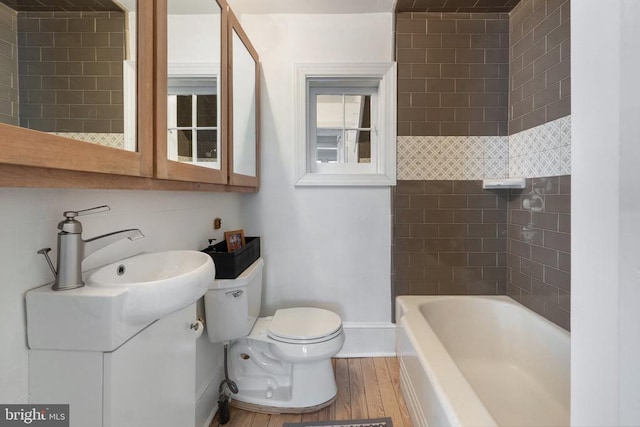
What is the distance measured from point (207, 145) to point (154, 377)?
927 millimetres

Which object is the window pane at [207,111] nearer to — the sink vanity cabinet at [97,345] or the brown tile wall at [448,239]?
the sink vanity cabinet at [97,345]

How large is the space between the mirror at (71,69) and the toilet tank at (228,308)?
0.89 metres

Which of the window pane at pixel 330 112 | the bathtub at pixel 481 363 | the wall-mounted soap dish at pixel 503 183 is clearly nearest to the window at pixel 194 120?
the window pane at pixel 330 112

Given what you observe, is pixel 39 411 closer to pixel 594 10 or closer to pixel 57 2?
pixel 57 2

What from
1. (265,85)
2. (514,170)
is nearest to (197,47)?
(265,85)

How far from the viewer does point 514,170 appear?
2.12 metres

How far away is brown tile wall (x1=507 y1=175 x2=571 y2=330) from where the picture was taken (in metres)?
1.63

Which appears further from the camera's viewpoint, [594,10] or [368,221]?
[368,221]

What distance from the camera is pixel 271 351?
172 cm

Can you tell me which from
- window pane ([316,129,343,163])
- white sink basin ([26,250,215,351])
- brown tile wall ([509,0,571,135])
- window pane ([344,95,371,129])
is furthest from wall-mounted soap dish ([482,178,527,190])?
white sink basin ([26,250,215,351])

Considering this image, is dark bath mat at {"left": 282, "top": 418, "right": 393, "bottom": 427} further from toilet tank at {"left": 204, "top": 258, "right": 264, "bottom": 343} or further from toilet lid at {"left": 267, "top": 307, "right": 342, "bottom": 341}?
toilet tank at {"left": 204, "top": 258, "right": 264, "bottom": 343}

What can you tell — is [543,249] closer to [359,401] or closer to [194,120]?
[359,401]

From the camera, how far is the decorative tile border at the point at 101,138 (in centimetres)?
69

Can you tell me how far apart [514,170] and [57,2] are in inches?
96.6
